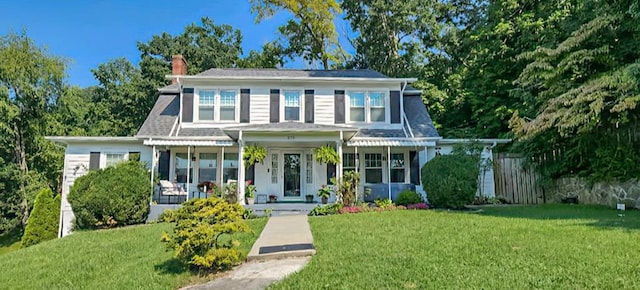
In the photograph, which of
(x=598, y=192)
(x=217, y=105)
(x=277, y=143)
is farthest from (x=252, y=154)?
(x=598, y=192)

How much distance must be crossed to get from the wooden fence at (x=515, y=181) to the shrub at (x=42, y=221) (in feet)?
54.9

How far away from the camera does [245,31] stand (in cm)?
3388

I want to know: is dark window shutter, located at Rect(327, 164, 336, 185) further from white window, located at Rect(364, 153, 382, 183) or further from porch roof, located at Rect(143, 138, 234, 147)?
porch roof, located at Rect(143, 138, 234, 147)

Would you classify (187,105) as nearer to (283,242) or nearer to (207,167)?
(207,167)

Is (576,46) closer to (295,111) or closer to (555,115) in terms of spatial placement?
(555,115)

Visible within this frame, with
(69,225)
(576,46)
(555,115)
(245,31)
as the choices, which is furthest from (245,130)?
(245,31)

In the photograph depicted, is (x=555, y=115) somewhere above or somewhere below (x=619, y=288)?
above

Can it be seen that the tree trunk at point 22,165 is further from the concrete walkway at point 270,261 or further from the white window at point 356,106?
the concrete walkway at point 270,261

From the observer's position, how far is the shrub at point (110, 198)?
37.6 feet

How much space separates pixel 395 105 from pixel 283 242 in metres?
9.94

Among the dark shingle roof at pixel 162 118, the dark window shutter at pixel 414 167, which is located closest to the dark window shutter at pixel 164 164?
the dark shingle roof at pixel 162 118

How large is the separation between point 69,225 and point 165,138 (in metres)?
4.78

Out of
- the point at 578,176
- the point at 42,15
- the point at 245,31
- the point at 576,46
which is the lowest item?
the point at 578,176

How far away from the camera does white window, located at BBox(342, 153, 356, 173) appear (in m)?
15.6
